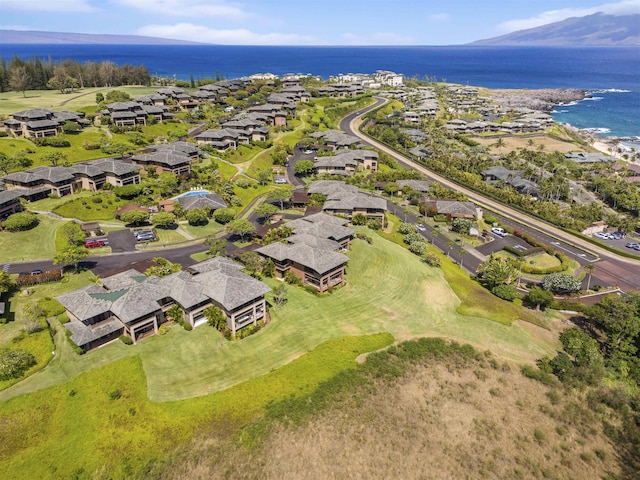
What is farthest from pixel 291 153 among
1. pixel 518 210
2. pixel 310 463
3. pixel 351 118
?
pixel 310 463

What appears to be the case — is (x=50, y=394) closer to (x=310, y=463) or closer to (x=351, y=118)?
(x=310, y=463)

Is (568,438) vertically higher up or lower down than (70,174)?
lower down

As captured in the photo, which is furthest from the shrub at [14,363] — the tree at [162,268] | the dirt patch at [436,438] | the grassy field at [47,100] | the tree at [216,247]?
the grassy field at [47,100]

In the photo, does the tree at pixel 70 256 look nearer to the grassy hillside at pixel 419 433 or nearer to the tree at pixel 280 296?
the tree at pixel 280 296

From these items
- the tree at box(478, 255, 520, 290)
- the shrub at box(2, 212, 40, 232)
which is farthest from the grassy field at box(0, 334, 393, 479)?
the shrub at box(2, 212, 40, 232)

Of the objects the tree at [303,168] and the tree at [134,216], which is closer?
the tree at [134,216]

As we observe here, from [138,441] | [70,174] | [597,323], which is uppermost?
[70,174]
